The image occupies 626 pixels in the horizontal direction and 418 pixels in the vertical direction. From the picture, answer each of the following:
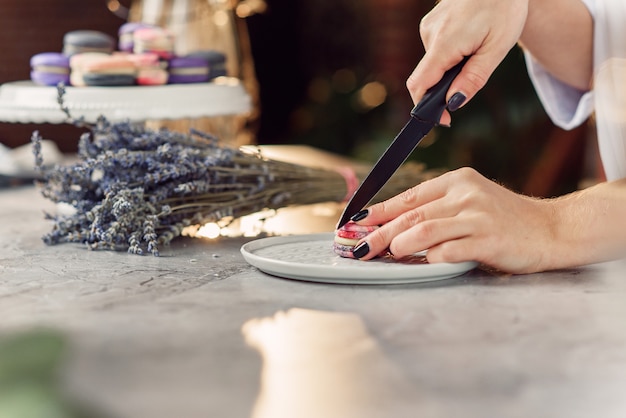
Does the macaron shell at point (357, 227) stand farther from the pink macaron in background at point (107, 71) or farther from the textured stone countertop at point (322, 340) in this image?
the pink macaron in background at point (107, 71)

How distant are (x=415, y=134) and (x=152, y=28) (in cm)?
89

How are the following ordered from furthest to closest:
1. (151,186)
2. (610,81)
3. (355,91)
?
(355,91) < (610,81) < (151,186)

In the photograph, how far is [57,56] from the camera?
149cm

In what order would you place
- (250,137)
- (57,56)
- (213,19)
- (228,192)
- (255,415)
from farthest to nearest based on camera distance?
1. (250,137)
2. (213,19)
3. (57,56)
4. (228,192)
5. (255,415)

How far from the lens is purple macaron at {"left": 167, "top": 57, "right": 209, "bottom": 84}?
1.55 metres

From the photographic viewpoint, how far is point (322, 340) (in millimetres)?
646

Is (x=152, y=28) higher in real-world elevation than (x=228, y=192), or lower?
higher

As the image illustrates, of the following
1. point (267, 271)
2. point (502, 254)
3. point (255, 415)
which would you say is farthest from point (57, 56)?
point (255, 415)

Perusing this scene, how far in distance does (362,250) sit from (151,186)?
393 mm

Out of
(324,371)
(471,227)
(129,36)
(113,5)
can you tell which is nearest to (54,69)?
(129,36)

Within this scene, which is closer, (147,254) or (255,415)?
(255,415)

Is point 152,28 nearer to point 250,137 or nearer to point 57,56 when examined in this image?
point 57,56

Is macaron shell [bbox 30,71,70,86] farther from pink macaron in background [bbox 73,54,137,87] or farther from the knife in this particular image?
the knife

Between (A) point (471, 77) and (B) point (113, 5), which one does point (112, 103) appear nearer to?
(A) point (471, 77)
